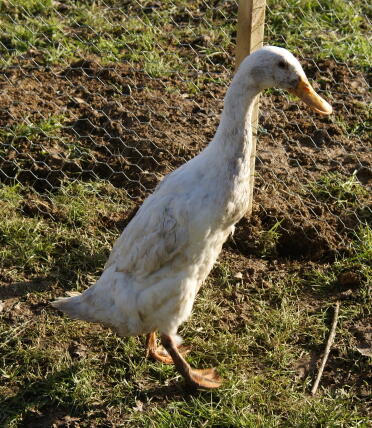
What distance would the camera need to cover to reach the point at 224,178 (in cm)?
304

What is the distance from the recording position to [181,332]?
3703 millimetres

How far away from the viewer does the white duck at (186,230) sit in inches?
118

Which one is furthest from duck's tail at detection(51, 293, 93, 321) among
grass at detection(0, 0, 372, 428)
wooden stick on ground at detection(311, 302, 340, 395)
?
wooden stick on ground at detection(311, 302, 340, 395)

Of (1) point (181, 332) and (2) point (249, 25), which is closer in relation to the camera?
(2) point (249, 25)

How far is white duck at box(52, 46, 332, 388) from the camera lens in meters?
3.00

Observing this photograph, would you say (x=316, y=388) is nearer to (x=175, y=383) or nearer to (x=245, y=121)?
(x=175, y=383)

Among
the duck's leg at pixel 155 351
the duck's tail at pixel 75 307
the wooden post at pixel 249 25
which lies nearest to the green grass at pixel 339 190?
the wooden post at pixel 249 25

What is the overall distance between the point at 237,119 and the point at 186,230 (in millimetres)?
515

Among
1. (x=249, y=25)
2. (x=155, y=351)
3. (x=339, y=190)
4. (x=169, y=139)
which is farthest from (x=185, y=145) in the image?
(x=155, y=351)

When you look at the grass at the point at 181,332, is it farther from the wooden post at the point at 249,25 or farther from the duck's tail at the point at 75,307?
the wooden post at the point at 249,25

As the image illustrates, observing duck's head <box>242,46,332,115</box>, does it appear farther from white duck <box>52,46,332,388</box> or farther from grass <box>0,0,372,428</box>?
grass <box>0,0,372,428</box>

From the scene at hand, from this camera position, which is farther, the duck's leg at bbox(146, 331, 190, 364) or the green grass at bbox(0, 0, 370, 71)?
the green grass at bbox(0, 0, 370, 71)

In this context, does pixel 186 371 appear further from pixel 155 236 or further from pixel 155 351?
pixel 155 236

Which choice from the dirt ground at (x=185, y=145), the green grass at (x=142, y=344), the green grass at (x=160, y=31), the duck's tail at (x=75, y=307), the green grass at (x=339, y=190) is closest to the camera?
the green grass at (x=142, y=344)
